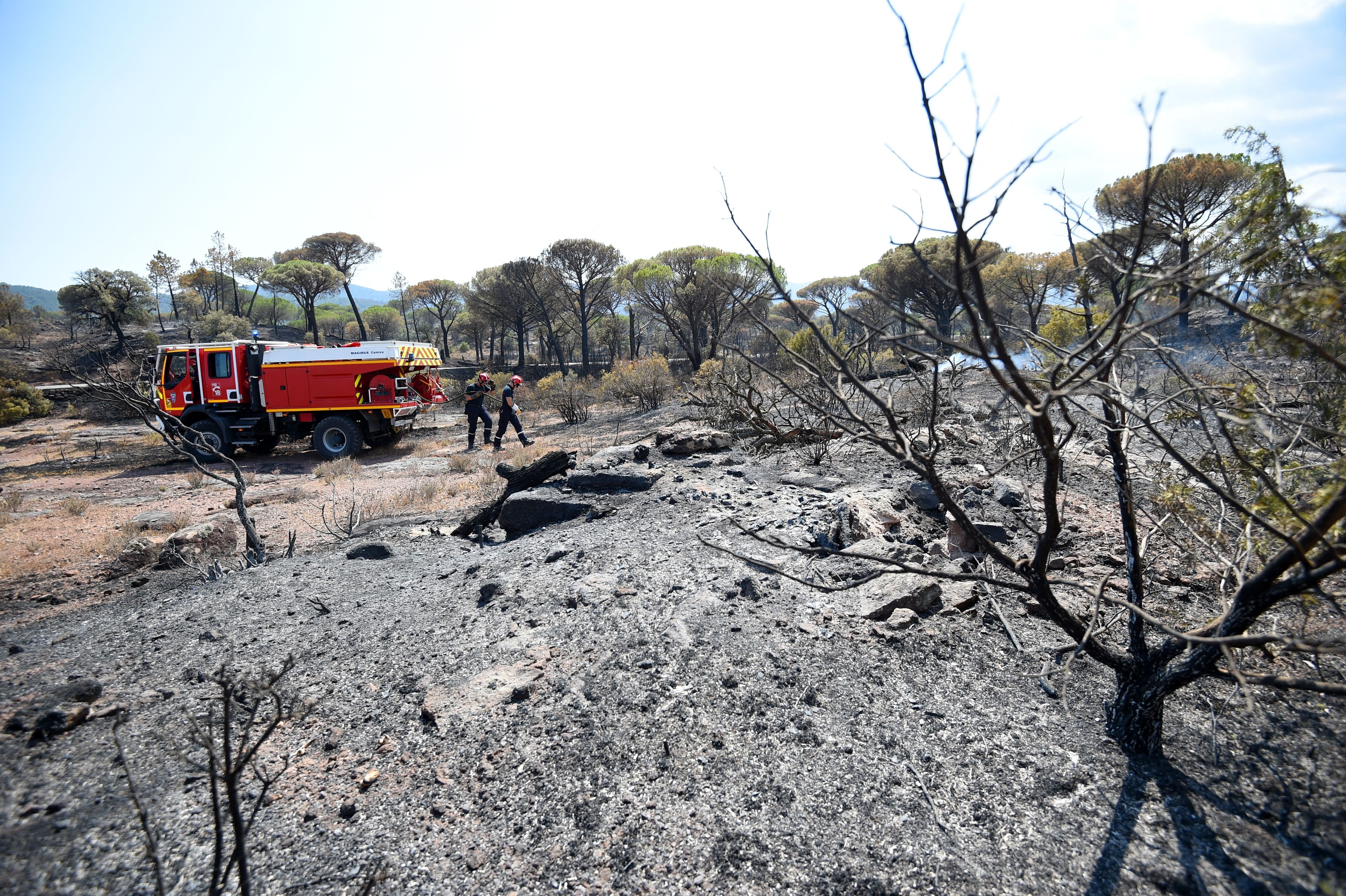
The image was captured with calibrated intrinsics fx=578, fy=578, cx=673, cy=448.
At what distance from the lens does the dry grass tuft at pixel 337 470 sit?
10336 millimetres

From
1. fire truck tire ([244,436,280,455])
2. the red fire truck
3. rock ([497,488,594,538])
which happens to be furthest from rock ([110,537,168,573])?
fire truck tire ([244,436,280,455])

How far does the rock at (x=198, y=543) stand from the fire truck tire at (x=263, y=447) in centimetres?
738

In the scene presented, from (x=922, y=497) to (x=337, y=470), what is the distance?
10.0m

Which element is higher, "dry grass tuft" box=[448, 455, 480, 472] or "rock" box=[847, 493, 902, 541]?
"rock" box=[847, 493, 902, 541]

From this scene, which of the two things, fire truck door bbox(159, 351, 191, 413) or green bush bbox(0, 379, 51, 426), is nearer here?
fire truck door bbox(159, 351, 191, 413)

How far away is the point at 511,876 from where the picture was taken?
1.97 metres

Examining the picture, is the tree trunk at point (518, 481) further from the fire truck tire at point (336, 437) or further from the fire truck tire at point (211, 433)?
the fire truck tire at point (211, 433)

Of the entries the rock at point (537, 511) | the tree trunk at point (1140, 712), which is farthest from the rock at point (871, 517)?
the rock at point (537, 511)

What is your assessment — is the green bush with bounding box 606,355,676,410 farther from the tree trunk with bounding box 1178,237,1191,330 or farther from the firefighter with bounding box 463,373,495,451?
the tree trunk with bounding box 1178,237,1191,330

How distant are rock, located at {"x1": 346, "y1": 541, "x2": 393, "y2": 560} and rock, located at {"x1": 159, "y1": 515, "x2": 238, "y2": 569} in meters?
1.68

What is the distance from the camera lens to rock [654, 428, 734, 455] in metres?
8.16

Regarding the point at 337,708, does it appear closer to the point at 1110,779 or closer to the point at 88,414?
the point at 1110,779

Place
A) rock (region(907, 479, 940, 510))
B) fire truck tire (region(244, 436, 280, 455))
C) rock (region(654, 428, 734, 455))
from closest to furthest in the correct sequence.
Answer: rock (region(907, 479, 940, 510)) < rock (region(654, 428, 734, 455)) < fire truck tire (region(244, 436, 280, 455))

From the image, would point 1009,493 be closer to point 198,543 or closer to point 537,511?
point 537,511
